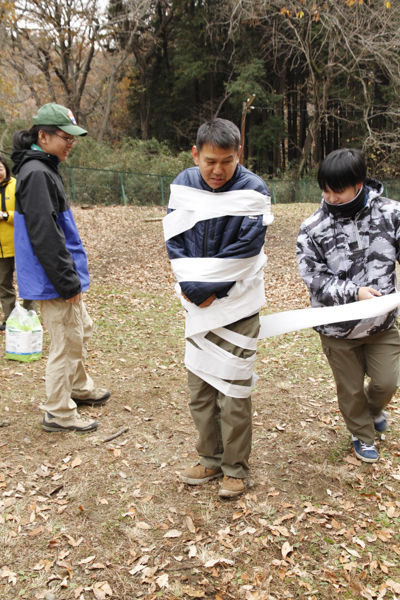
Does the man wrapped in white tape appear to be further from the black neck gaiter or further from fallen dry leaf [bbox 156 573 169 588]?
fallen dry leaf [bbox 156 573 169 588]

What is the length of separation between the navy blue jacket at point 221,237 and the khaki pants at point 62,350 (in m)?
1.19

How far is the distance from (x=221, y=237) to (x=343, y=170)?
2.45 feet

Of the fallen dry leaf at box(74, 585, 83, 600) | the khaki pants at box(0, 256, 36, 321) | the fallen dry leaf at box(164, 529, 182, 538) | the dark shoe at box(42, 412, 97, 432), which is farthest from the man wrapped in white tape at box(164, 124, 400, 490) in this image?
the khaki pants at box(0, 256, 36, 321)

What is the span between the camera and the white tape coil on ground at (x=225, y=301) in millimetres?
2645

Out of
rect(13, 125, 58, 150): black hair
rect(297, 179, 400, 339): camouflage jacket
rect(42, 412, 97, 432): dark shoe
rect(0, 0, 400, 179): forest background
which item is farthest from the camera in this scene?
rect(0, 0, 400, 179): forest background

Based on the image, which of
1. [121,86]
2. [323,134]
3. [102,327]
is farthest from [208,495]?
[121,86]

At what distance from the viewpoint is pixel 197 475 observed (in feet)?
10.0

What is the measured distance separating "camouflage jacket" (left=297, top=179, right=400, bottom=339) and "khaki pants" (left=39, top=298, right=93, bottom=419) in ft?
5.64

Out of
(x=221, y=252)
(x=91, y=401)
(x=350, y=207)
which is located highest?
(x=350, y=207)

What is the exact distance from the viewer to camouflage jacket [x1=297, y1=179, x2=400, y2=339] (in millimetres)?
2783

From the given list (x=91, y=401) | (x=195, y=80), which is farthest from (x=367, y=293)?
(x=195, y=80)

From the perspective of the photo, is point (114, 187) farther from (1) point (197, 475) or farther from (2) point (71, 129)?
(1) point (197, 475)

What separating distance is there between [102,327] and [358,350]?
174 inches

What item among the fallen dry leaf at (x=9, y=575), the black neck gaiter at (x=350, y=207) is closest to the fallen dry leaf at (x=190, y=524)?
the fallen dry leaf at (x=9, y=575)
